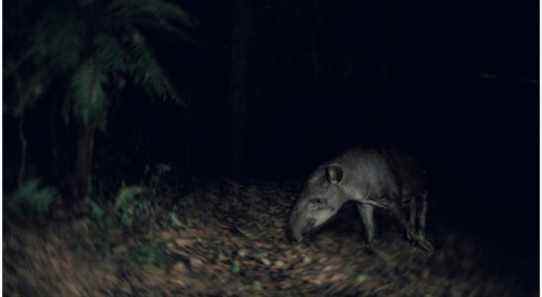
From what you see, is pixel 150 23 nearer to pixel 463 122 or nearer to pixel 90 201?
pixel 90 201

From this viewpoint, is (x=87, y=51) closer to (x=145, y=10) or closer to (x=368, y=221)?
(x=145, y=10)

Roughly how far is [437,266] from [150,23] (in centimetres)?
373

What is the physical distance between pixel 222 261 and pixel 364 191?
72.8 inches

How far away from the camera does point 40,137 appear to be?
5.24 m

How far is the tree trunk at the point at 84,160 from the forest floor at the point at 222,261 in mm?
347

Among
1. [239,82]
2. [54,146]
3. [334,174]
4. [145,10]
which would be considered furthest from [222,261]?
[239,82]

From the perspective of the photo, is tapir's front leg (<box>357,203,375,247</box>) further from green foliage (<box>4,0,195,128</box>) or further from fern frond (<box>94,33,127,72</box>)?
fern frond (<box>94,33,127,72</box>)

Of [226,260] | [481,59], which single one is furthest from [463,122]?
[226,260]

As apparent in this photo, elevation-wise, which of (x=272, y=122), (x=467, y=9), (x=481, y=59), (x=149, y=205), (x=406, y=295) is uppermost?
(x=467, y=9)

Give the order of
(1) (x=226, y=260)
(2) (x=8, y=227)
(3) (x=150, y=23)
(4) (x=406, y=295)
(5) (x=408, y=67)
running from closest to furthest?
1. (2) (x=8, y=227)
2. (3) (x=150, y=23)
3. (4) (x=406, y=295)
4. (1) (x=226, y=260)
5. (5) (x=408, y=67)

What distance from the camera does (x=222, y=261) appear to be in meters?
6.11

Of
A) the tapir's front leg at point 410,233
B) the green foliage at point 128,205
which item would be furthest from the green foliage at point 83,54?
the tapir's front leg at point 410,233

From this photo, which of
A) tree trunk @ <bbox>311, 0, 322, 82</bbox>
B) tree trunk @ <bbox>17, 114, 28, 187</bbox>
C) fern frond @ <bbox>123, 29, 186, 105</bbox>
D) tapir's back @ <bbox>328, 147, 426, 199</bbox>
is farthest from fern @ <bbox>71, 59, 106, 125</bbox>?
tree trunk @ <bbox>311, 0, 322, 82</bbox>

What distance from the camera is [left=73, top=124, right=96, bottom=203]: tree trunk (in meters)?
5.53
